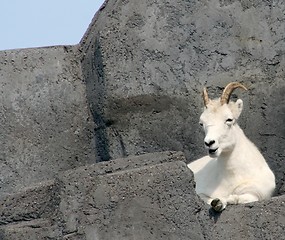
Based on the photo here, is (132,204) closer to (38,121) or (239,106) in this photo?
(239,106)

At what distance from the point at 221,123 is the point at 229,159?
1.12ft

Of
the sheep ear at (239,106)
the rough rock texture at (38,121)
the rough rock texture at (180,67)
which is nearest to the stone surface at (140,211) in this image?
the sheep ear at (239,106)

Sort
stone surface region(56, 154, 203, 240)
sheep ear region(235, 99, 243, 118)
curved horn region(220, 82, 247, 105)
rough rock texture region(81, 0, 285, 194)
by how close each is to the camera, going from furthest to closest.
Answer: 1. rough rock texture region(81, 0, 285, 194)
2. sheep ear region(235, 99, 243, 118)
3. curved horn region(220, 82, 247, 105)
4. stone surface region(56, 154, 203, 240)

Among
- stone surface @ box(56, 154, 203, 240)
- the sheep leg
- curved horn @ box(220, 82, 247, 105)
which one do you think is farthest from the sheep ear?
stone surface @ box(56, 154, 203, 240)

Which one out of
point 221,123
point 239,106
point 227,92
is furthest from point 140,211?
point 239,106

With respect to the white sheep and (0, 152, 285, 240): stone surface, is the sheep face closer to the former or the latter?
the white sheep

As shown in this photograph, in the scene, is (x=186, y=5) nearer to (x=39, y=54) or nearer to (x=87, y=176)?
(x=39, y=54)

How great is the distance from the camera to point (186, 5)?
12031mm

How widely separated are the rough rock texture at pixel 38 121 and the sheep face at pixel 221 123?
1.94 meters

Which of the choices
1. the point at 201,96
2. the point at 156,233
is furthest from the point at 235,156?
the point at 156,233

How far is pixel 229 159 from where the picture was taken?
1077 cm

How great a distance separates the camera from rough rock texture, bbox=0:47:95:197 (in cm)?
1222

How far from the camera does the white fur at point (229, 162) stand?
34.4 ft

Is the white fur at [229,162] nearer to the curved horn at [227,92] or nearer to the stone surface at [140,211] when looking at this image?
the curved horn at [227,92]
